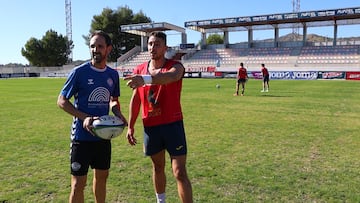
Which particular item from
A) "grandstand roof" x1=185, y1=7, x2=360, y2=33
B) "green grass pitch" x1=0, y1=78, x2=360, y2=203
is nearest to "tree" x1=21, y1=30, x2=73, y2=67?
"grandstand roof" x1=185, y1=7, x2=360, y2=33

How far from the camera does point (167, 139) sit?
421 centimetres

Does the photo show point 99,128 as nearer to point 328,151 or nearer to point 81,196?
point 81,196

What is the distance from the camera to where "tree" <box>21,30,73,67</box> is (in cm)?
8425

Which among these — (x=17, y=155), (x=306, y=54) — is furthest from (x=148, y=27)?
(x=17, y=155)

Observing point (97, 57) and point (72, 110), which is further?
point (97, 57)

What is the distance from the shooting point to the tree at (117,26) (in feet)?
277

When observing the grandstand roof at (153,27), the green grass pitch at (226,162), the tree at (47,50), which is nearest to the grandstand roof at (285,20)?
the grandstand roof at (153,27)

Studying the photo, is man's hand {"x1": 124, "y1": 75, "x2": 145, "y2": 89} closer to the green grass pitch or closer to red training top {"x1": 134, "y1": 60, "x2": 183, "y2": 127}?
red training top {"x1": 134, "y1": 60, "x2": 183, "y2": 127}

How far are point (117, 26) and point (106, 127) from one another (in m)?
86.2

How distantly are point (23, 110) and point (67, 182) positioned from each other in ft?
32.9

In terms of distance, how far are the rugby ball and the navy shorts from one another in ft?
2.22

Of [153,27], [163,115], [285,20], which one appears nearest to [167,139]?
[163,115]

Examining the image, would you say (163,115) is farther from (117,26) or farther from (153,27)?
(117,26)

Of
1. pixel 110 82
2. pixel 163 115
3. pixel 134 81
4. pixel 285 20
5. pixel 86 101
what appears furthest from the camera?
pixel 285 20
